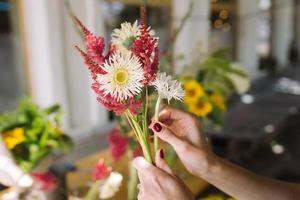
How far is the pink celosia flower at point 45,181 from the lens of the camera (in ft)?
2.91

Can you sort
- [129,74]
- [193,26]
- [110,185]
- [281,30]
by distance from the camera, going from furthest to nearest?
[281,30], [193,26], [110,185], [129,74]

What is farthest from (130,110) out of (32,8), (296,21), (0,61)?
(296,21)

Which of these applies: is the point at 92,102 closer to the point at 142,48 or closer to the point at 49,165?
the point at 49,165

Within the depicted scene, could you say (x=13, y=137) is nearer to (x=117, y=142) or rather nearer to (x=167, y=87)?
(x=117, y=142)

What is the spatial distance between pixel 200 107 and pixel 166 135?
0.64 metres

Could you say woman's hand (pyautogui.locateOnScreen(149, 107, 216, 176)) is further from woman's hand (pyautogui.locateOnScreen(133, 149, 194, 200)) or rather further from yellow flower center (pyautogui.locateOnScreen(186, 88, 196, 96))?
yellow flower center (pyautogui.locateOnScreen(186, 88, 196, 96))

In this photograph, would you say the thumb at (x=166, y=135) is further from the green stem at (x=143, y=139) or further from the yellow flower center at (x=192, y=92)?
the yellow flower center at (x=192, y=92)

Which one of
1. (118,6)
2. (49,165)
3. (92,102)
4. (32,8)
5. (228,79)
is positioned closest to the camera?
(49,165)

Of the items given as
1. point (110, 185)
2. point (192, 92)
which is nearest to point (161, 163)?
point (110, 185)

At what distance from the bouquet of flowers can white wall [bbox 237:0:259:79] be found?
3.77m

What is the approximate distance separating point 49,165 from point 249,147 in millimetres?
1463

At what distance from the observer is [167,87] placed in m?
0.53

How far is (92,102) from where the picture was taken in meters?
2.05

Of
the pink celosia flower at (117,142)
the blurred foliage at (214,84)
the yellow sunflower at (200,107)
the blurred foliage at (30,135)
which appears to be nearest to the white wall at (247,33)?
the blurred foliage at (214,84)
